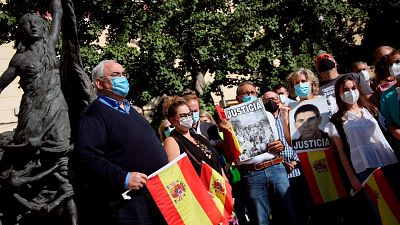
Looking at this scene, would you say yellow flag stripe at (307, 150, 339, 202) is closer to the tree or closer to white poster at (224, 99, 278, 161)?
white poster at (224, 99, 278, 161)

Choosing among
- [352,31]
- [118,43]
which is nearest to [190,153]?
[118,43]

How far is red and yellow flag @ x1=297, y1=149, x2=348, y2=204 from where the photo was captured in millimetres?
5098

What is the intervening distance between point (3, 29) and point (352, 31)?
9.29 metres

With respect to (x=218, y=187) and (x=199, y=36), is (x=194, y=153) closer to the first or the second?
(x=218, y=187)

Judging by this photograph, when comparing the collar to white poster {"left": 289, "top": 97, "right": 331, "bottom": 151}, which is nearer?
the collar

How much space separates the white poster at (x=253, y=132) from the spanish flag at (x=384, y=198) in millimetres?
1003

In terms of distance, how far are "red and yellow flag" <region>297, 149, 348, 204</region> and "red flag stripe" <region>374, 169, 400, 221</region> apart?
1.44 ft

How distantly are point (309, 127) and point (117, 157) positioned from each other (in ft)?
7.55

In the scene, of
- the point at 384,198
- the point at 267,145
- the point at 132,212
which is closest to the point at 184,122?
the point at 267,145

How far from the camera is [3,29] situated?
11008mm

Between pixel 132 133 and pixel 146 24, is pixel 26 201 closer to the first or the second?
pixel 132 133

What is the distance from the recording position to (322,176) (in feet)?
16.9

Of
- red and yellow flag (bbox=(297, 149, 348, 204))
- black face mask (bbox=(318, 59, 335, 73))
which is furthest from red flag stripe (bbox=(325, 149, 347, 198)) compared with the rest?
black face mask (bbox=(318, 59, 335, 73))

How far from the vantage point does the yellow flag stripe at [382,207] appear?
15.4 feet
